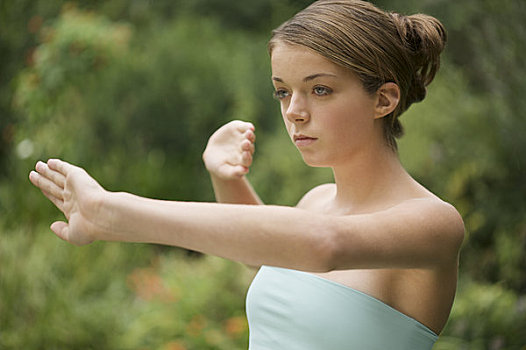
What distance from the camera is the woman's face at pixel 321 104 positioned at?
172cm

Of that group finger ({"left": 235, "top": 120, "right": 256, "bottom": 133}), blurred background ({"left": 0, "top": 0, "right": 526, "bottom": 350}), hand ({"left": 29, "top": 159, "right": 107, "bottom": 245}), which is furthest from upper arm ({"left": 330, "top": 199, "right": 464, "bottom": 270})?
blurred background ({"left": 0, "top": 0, "right": 526, "bottom": 350})

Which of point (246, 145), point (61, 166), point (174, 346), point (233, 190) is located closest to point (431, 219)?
point (246, 145)

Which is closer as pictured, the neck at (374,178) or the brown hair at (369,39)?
the brown hair at (369,39)

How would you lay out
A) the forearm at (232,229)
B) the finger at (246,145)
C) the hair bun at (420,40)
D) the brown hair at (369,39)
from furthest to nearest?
the finger at (246,145) < the hair bun at (420,40) < the brown hair at (369,39) < the forearm at (232,229)

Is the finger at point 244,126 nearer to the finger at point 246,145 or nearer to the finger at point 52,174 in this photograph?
the finger at point 246,145

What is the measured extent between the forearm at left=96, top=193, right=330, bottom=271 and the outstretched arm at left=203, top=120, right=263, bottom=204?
67cm

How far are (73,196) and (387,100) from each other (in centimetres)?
86

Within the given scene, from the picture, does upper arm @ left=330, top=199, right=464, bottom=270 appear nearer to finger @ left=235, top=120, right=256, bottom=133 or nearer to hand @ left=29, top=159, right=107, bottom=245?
hand @ left=29, top=159, right=107, bottom=245

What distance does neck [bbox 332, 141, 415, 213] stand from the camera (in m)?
1.87

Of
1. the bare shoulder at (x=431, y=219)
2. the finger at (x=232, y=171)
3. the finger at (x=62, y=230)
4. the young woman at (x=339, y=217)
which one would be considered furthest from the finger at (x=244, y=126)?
the finger at (x=62, y=230)

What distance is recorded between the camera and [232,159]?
217cm

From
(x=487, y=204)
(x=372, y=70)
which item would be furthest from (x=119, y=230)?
(x=487, y=204)

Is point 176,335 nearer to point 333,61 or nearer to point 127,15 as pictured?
point 333,61

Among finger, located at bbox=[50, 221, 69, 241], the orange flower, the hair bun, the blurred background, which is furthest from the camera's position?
the blurred background
